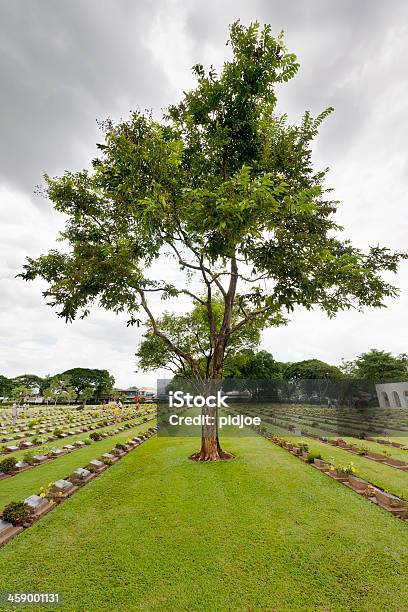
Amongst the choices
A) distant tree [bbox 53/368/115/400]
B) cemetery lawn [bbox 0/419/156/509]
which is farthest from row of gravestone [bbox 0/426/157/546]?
distant tree [bbox 53/368/115/400]

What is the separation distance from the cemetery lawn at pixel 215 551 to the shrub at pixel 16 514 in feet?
1.11

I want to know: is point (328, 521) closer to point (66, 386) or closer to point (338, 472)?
point (338, 472)

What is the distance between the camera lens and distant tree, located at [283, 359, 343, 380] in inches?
2555

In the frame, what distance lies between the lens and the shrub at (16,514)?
5.84 metres

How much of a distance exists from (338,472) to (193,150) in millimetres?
11368

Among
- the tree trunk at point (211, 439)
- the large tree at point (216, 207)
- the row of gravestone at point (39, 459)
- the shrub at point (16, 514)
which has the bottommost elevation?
the shrub at point (16, 514)

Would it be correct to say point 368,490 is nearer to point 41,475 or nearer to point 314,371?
point 41,475

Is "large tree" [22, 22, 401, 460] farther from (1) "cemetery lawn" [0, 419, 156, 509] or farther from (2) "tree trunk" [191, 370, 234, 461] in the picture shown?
(1) "cemetery lawn" [0, 419, 156, 509]

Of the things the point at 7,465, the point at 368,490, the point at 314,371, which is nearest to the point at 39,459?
the point at 7,465

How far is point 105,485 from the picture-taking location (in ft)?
27.9

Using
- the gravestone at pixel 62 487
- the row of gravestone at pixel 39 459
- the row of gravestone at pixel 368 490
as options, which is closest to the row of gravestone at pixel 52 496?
the gravestone at pixel 62 487

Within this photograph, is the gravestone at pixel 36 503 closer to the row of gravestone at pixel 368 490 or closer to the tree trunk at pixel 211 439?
the tree trunk at pixel 211 439

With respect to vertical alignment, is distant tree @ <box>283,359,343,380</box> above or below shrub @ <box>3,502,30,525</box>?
above

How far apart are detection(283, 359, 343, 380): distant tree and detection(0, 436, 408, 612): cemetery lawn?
60.4 m
